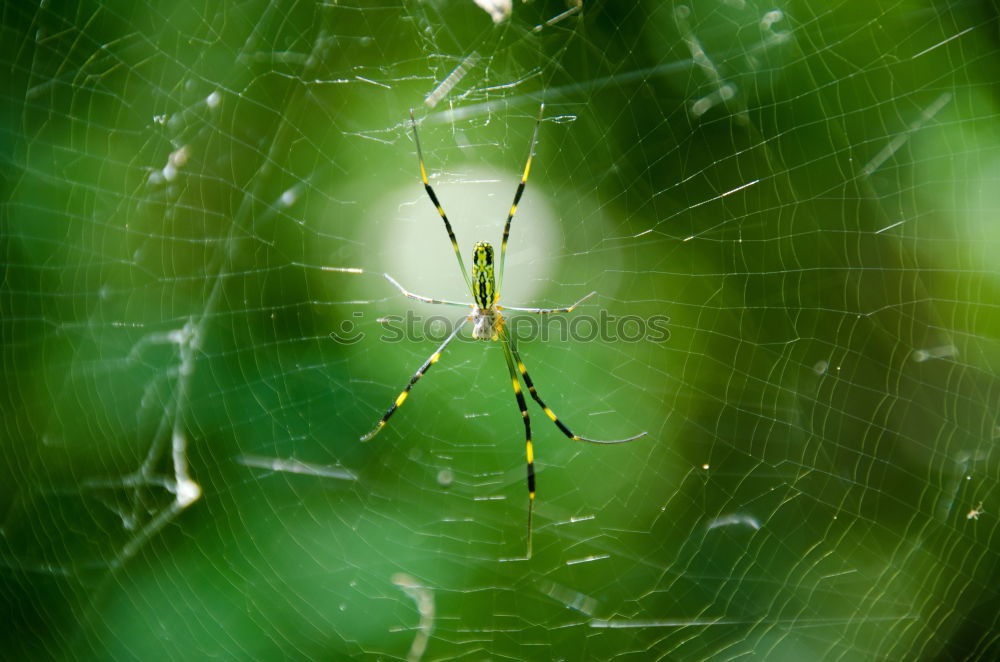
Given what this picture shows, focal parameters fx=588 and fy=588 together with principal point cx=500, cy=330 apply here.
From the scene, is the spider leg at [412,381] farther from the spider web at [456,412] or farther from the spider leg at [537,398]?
the spider leg at [537,398]

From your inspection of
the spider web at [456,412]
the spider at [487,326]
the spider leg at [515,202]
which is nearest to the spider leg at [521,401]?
the spider at [487,326]

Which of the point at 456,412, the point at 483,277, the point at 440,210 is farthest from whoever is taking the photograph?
the point at 456,412

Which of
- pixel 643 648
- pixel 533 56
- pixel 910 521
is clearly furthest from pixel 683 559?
pixel 533 56

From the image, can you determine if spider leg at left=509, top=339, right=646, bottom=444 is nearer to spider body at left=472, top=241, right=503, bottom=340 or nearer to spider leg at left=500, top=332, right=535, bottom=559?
spider leg at left=500, top=332, right=535, bottom=559

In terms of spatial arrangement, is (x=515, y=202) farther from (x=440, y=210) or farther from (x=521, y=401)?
(x=521, y=401)

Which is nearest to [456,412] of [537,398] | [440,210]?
[537,398]
